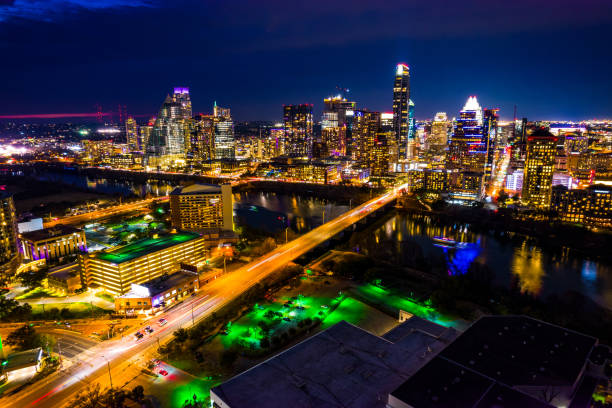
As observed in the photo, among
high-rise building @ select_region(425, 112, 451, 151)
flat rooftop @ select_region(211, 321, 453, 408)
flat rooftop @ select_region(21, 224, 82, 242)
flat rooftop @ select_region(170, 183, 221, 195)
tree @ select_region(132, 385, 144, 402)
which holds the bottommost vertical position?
tree @ select_region(132, 385, 144, 402)

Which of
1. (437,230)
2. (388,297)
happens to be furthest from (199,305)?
(437,230)

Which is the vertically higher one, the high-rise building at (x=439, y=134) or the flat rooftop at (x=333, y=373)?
the high-rise building at (x=439, y=134)

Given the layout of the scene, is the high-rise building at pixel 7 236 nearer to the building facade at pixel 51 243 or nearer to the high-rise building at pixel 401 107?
the building facade at pixel 51 243

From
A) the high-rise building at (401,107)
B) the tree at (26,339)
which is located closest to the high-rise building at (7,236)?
the tree at (26,339)

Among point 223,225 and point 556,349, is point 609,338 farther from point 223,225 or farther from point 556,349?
point 223,225

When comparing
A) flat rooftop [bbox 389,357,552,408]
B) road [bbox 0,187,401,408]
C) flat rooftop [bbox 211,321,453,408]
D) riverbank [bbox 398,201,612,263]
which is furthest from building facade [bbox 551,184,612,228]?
flat rooftop [bbox 389,357,552,408]

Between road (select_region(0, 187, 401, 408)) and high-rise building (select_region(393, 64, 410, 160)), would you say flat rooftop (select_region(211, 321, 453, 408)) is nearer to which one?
road (select_region(0, 187, 401, 408))
